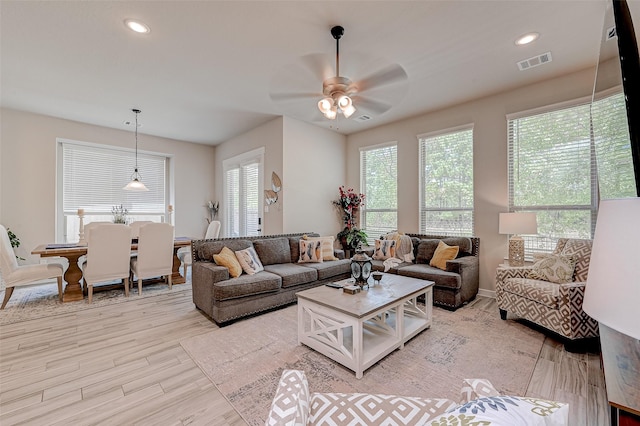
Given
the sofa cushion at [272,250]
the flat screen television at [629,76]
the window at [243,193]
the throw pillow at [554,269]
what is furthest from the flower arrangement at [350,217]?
the flat screen television at [629,76]

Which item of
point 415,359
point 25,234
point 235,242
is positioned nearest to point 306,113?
point 235,242

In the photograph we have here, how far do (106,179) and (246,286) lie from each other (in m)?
4.67

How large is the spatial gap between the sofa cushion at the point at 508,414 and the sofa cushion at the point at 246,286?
270cm

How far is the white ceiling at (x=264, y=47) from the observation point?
2.29m

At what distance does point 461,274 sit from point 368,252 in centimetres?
150

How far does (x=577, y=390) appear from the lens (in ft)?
6.22

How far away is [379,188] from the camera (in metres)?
5.45

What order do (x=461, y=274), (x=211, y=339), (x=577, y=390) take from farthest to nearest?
(x=461, y=274)
(x=211, y=339)
(x=577, y=390)

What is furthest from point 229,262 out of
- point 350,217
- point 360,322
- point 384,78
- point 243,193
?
point 350,217

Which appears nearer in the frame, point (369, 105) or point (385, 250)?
point (369, 105)

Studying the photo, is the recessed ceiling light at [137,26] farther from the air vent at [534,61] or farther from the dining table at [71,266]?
the air vent at [534,61]

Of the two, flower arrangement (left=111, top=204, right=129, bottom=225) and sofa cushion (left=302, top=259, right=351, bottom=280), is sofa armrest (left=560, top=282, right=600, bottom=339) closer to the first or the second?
sofa cushion (left=302, top=259, right=351, bottom=280)

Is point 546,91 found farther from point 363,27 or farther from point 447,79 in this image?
point 363,27

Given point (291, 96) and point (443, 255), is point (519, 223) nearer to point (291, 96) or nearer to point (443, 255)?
point (443, 255)
